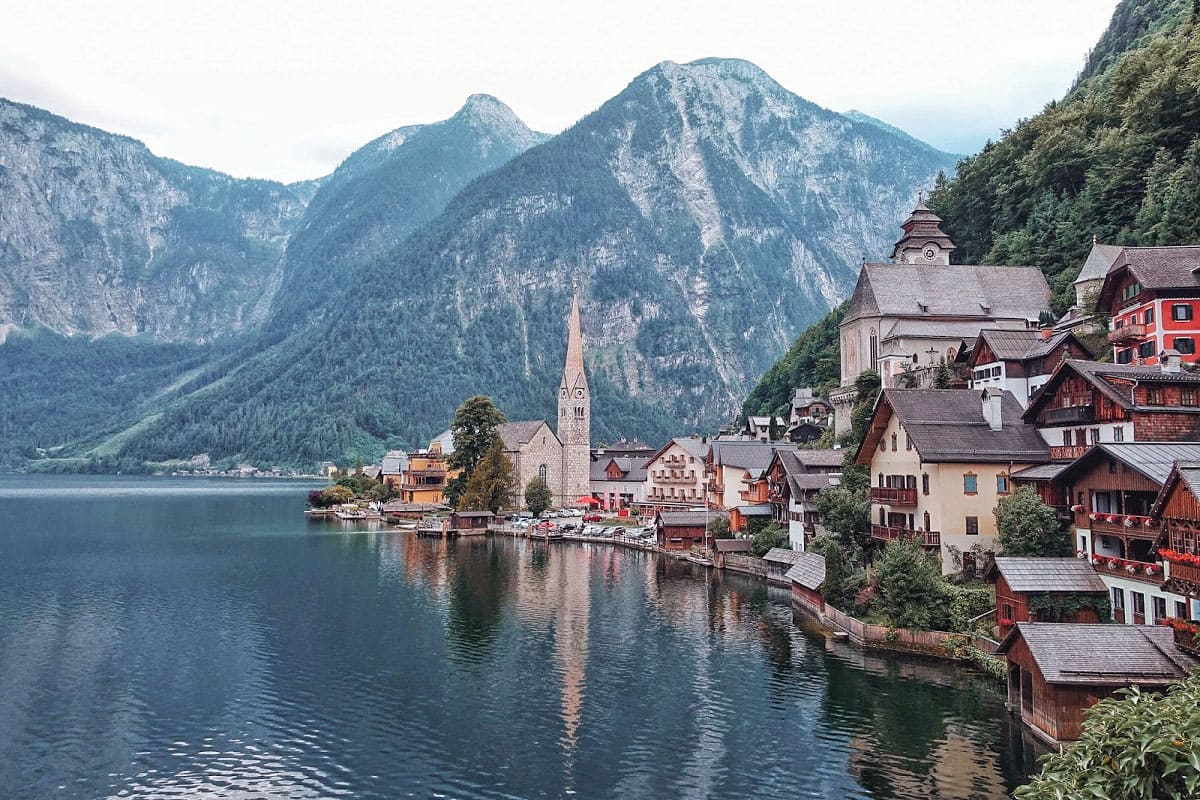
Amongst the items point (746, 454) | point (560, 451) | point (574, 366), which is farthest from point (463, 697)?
point (574, 366)

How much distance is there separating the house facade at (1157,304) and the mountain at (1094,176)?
15255mm

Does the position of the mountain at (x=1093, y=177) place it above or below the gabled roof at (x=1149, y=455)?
above

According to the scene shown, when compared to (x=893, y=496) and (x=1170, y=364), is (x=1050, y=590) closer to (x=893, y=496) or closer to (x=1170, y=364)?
(x=1170, y=364)

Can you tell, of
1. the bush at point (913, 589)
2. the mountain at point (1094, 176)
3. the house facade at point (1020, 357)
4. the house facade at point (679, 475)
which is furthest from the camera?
the house facade at point (679, 475)

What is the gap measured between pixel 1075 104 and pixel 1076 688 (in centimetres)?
8665

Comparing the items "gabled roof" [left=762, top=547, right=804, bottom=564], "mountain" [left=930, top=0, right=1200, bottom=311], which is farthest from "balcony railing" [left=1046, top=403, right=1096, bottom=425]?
"mountain" [left=930, top=0, right=1200, bottom=311]

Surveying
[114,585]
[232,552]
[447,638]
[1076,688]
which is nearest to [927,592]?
[1076,688]

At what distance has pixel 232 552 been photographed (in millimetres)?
90188

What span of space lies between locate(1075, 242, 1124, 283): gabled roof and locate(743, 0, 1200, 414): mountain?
4.04 m

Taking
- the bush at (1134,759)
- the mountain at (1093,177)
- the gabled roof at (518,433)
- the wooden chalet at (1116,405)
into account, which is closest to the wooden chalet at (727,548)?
the mountain at (1093,177)

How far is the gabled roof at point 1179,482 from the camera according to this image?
28312mm

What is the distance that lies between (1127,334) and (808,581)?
76.1ft

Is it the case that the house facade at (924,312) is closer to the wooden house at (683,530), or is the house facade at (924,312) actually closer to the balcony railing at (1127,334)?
the wooden house at (683,530)

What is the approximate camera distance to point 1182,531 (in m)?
29.4
